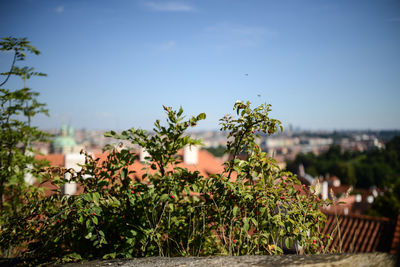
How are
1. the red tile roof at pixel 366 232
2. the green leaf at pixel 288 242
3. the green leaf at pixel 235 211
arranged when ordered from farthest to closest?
the red tile roof at pixel 366 232
the green leaf at pixel 235 211
the green leaf at pixel 288 242

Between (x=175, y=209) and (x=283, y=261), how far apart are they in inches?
45.8

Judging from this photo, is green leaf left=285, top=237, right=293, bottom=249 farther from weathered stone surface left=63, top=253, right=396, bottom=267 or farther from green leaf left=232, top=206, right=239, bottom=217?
green leaf left=232, top=206, right=239, bottom=217

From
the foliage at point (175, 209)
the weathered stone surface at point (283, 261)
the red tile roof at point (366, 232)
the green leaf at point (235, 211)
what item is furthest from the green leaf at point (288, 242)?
the red tile roof at point (366, 232)

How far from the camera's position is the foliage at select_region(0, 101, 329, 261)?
7.54ft

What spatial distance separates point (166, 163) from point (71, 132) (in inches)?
2176

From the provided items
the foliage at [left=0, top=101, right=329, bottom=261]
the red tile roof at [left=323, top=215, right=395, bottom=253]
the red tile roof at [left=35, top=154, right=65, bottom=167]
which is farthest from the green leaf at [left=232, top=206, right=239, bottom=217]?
the red tile roof at [left=323, top=215, right=395, bottom=253]

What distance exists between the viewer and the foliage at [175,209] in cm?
230

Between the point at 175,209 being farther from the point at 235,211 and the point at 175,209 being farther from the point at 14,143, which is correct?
the point at 14,143

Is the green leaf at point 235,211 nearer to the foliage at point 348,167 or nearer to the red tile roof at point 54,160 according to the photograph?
the red tile roof at point 54,160

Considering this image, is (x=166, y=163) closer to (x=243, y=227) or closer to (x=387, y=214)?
(x=243, y=227)

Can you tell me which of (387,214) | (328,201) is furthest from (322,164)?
(328,201)

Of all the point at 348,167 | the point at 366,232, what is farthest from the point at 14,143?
the point at 348,167

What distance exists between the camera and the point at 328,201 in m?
2.47

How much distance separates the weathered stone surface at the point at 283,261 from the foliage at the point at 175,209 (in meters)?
0.30
